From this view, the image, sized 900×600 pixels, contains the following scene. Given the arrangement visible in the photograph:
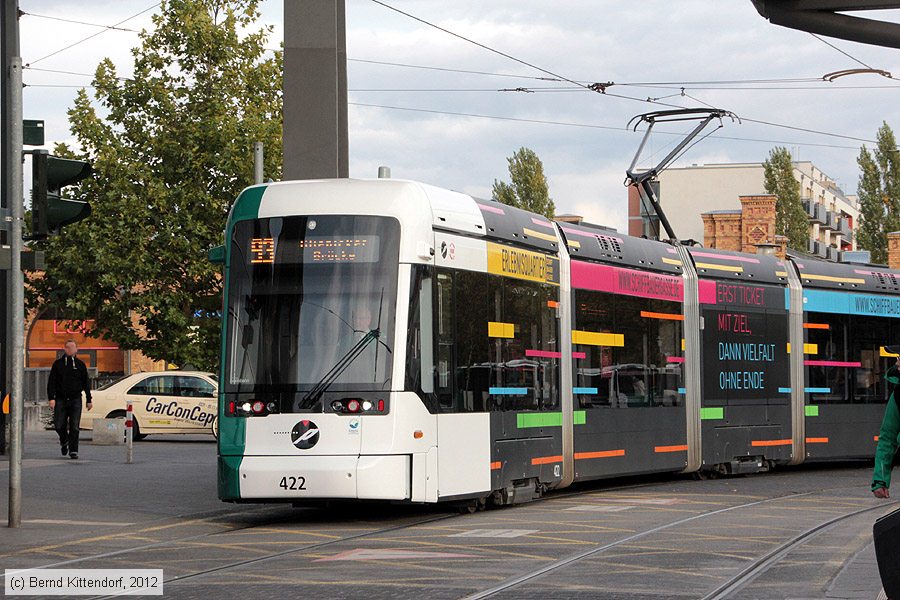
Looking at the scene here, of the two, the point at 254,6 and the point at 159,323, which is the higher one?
the point at 254,6

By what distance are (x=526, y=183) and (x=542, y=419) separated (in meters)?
55.6

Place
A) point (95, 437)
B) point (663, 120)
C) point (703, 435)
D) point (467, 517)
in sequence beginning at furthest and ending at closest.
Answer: point (95, 437) < point (663, 120) < point (703, 435) < point (467, 517)

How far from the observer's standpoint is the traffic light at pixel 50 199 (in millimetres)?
13562

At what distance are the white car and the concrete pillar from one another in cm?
1281

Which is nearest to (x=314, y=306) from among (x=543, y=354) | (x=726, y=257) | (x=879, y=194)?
(x=543, y=354)

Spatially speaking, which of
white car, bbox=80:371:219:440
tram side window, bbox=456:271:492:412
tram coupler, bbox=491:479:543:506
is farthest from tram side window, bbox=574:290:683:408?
white car, bbox=80:371:219:440

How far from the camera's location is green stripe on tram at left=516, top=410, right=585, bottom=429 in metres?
15.9

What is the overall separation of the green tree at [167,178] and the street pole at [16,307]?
906 inches

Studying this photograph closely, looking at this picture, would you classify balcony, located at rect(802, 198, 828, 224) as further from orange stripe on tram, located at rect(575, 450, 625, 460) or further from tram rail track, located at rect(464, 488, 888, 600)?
tram rail track, located at rect(464, 488, 888, 600)

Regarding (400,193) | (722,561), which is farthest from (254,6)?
(722,561)

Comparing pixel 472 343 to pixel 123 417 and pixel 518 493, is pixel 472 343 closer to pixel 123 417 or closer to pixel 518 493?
pixel 518 493

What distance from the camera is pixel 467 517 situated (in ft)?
48.2

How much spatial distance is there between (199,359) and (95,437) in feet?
32.6

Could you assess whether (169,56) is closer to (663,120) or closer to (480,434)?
(663,120)
